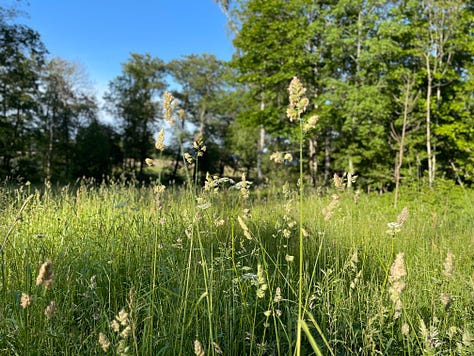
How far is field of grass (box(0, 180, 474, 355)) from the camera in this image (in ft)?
4.57

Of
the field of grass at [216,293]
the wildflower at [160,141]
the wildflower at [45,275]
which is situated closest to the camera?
the wildflower at [45,275]

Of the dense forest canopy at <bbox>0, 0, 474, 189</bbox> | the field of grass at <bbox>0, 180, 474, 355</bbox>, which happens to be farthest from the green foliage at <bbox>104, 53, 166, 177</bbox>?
the field of grass at <bbox>0, 180, 474, 355</bbox>

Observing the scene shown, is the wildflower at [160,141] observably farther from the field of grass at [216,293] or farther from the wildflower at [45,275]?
the wildflower at [45,275]

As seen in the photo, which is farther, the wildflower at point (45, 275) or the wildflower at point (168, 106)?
the wildflower at point (168, 106)

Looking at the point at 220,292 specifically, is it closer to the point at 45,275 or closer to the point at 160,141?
the point at 160,141

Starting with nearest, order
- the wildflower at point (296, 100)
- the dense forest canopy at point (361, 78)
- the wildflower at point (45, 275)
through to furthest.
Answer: the wildflower at point (45, 275)
the wildflower at point (296, 100)
the dense forest canopy at point (361, 78)

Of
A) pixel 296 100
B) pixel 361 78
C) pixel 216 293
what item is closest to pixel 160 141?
pixel 296 100

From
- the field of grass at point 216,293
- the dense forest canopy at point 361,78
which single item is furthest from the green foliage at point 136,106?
the field of grass at point 216,293

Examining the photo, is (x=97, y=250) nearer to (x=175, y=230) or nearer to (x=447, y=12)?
(x=175, y=230)

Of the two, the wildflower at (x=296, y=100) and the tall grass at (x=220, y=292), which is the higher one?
the wildflower at (x=296, y=100)

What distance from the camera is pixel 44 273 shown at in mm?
838

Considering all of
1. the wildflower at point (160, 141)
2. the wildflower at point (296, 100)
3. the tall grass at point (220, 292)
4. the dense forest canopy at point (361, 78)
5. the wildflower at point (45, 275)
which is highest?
the dense forest canopy at point (361, 78)

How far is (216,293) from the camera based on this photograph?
193cm

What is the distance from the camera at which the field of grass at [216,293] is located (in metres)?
1.39
